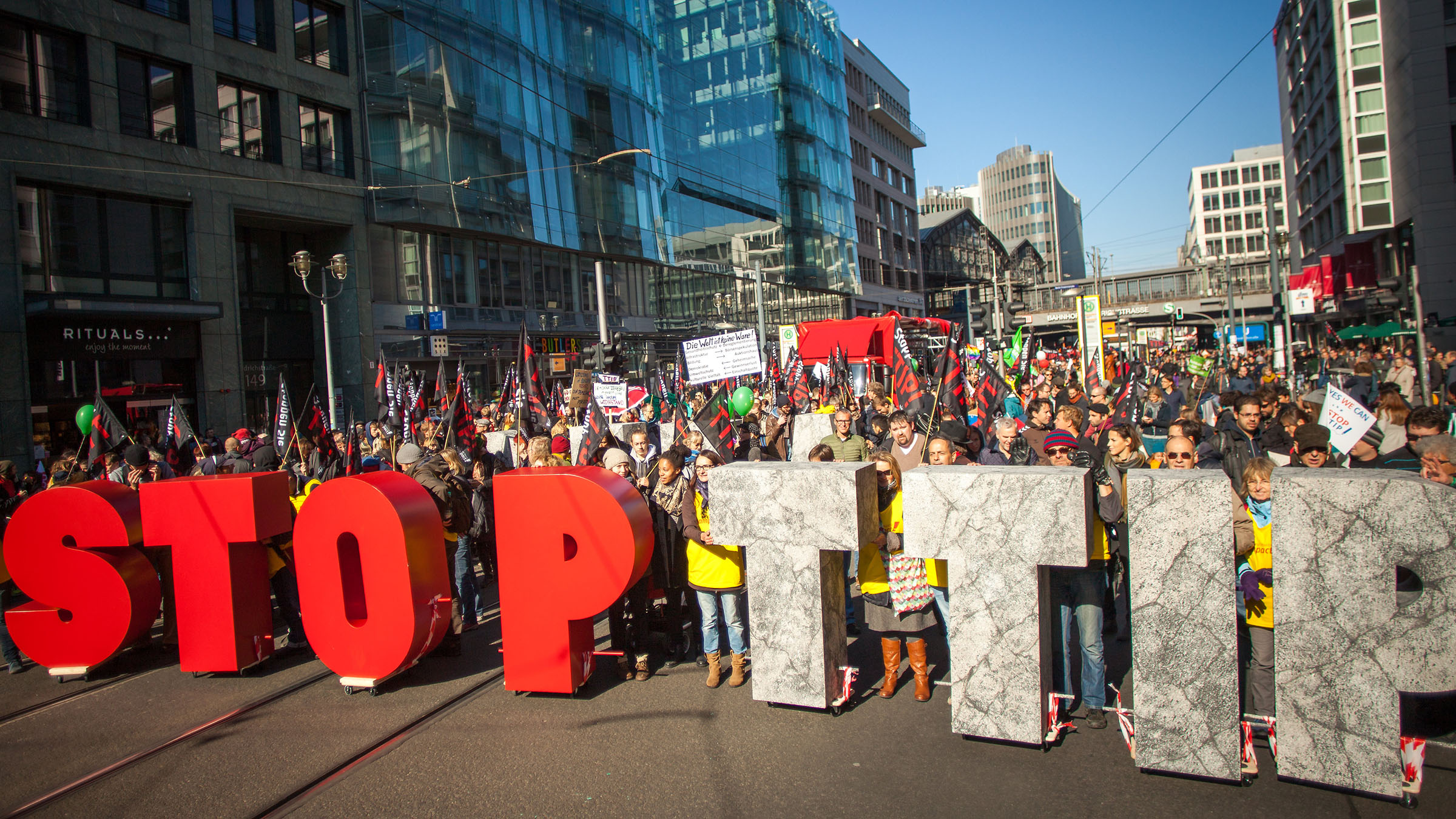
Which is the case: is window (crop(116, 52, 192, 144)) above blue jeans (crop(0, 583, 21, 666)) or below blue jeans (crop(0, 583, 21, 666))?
above

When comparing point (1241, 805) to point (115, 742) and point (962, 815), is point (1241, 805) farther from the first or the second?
point (115, 742)

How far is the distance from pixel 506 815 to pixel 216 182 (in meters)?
22.4

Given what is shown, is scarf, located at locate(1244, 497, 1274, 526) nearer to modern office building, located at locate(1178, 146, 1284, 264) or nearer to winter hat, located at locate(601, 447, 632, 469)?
winter hat, located at locate(601, 447, 632, 469)

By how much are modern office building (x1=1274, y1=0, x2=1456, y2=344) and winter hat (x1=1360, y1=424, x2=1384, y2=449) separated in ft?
43.6

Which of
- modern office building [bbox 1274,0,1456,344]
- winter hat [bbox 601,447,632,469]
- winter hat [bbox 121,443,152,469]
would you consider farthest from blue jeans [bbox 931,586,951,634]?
modern office building [bbox 1274,0,1456,344]

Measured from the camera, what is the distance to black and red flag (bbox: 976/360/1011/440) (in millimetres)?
10164

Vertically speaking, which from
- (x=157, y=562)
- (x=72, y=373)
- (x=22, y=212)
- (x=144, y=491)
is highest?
(x=22, y=212)

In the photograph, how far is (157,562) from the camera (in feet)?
25.6

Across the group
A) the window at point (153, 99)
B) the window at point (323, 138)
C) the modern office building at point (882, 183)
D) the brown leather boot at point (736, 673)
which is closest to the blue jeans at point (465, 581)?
the brown leather boot at point (736, 673)

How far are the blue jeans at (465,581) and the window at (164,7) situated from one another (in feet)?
65.6

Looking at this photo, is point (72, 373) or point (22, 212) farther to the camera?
point (72, 373)

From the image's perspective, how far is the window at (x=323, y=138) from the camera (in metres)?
24.7

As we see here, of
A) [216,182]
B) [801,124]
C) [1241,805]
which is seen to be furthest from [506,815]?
[801,124]

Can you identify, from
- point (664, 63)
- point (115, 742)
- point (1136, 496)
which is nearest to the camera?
point (1136, 496)
